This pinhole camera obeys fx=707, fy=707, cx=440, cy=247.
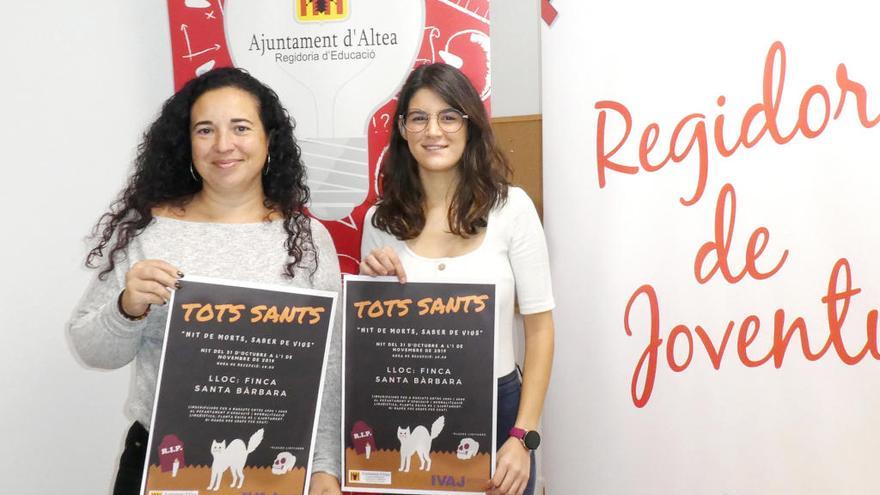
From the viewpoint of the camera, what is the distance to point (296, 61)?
6.69 ft

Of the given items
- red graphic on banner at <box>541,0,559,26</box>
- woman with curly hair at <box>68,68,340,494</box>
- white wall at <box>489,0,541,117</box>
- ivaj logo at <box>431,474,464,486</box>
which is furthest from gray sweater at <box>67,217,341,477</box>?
white wall at <box>489,0,541,117</box>

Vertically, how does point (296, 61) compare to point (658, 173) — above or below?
above

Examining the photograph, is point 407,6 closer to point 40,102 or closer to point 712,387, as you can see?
point 40,102

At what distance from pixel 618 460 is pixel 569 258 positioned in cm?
58

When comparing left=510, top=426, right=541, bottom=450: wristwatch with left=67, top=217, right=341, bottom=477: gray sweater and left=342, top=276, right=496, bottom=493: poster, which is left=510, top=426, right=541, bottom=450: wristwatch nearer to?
left=342, top=276, right=496, bottom=493: poster

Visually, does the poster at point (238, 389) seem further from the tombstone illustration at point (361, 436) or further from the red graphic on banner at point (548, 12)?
the red graphic on banner at point (548, 12)

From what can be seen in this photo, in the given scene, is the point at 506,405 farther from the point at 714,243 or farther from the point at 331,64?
the point at 331,64

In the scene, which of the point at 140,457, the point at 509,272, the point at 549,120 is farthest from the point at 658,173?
the point at 140,457

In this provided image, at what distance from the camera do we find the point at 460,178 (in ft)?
5.54

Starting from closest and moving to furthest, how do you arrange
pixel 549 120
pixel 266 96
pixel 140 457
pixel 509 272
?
1. pixel 140 457
2. pixel 266 96
3. pixel 509 272
4. pixel 549 120

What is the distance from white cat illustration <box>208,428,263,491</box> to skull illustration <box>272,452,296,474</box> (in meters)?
0.05

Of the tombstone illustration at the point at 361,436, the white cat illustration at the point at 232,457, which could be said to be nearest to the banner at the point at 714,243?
the tombstone illustration at the point at 361,436

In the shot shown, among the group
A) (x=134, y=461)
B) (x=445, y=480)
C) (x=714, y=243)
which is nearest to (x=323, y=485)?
(x=445, y=480)

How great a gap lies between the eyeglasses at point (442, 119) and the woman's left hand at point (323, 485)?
0.79m
